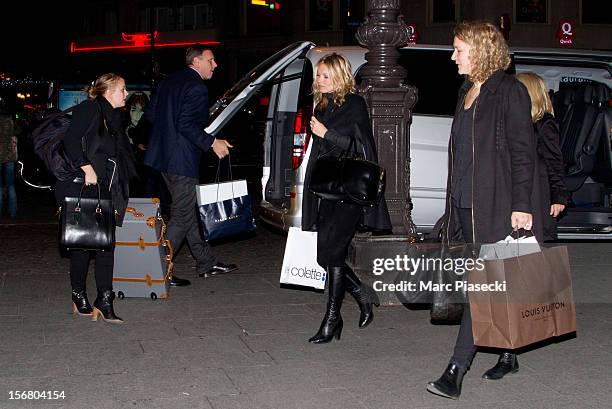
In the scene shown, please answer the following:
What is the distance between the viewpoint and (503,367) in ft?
18.4

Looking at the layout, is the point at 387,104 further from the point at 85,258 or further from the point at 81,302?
the point at 81,302

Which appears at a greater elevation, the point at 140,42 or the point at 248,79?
the point at 140,42

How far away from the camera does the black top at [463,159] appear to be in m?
5.24

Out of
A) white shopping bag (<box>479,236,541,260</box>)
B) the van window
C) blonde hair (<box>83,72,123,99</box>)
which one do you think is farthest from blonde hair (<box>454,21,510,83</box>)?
the van window

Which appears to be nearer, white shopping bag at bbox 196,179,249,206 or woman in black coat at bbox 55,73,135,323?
woman in black coat at bbox 55,73,135,323

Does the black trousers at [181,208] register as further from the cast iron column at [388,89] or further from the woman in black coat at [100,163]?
the cast iron column at [388,89]

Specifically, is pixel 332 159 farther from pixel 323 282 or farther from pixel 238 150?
pixel 238 150

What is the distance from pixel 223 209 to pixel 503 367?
3523mm

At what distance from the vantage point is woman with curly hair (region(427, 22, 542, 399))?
16.8ft

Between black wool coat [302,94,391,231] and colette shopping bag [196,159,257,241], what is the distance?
1983 mm

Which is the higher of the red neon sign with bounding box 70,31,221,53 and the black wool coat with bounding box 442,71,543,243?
the red neon sign with bounding box 70,31,221,53

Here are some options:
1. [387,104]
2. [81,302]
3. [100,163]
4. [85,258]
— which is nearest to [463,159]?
[387,104]

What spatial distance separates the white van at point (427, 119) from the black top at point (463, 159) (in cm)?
332

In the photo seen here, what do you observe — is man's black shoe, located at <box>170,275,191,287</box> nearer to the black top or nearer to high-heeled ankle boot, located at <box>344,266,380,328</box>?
high-heeled ankle boot, located at <box>344,266,380,328</box>
